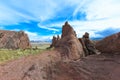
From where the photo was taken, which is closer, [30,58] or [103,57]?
[103,57]

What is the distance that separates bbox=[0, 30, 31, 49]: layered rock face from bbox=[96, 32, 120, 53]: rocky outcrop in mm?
40609

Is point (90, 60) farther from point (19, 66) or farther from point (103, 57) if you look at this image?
point (19, 66)

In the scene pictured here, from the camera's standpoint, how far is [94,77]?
14.0 metres

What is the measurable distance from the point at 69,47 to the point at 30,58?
4.28m

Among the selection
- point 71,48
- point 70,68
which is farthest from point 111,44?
point 71,48

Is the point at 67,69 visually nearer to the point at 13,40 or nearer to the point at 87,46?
the point at 87,46

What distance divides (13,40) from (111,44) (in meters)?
43.4

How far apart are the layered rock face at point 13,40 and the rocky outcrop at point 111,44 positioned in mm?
40609

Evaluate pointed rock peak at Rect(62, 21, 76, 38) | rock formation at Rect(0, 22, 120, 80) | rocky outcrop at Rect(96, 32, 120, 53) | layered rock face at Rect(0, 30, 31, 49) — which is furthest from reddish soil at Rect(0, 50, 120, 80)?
layered rock face at Rect(0, 30, 31, 49)

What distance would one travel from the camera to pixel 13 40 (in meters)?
56.5

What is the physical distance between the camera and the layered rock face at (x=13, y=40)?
55.3 metres

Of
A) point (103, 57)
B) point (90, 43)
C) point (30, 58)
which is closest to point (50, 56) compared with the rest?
point (30, 58)

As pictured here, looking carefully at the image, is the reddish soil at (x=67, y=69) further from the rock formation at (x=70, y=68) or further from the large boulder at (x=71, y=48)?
the large boulder at (x=71, y=48)

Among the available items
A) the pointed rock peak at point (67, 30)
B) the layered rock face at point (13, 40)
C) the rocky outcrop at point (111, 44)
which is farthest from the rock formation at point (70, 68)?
the layered rock face at point (13, 40)
